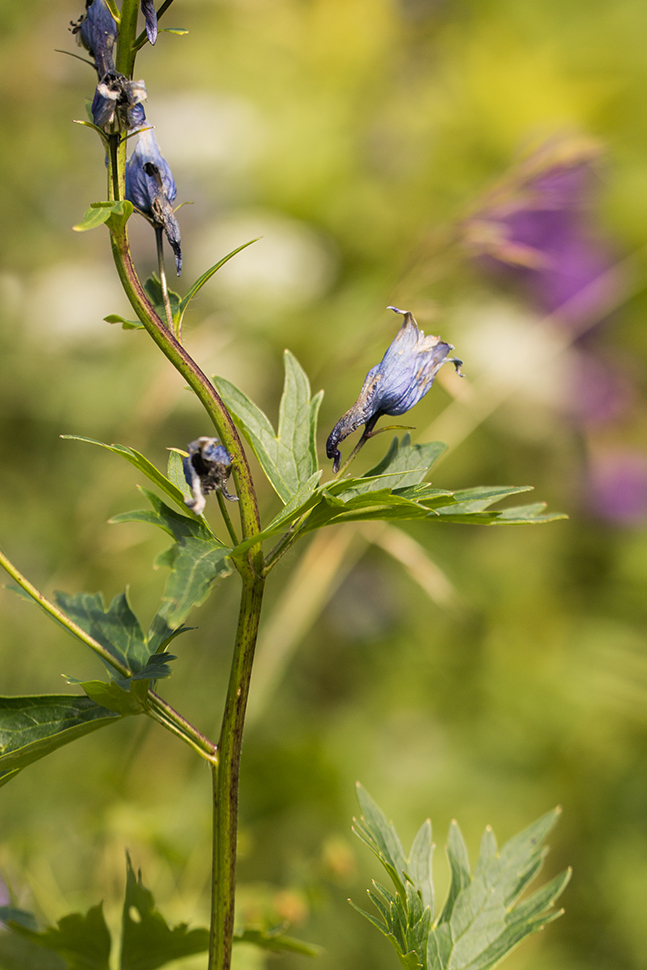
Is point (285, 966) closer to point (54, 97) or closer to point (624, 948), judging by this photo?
point (624, 948)

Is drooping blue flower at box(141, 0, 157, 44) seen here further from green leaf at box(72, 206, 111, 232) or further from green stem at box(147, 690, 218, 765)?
green stem at box(147, 690, 218, 765)

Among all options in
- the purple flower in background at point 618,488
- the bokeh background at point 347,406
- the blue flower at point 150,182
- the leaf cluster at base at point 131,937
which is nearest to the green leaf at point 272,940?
the leaf cluster at base at point 131,937

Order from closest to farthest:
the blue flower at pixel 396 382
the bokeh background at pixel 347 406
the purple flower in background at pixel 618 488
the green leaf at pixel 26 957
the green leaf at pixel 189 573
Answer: the green leaf at pixel 189 573 < the blue flower at pixel 396 382 < the green leaf at pixel 26 957 < the bokeh background at pixel 347 406 < the purple flower in background at pixel 618 488

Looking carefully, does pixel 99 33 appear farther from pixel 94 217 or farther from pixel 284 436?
pixel 284 436

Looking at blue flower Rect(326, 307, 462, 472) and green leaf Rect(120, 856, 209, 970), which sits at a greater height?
blue flower Rect(326, 307, 462, 472)

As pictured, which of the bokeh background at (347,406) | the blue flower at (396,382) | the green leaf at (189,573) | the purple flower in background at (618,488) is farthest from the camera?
the purple flower in background at (618,488)

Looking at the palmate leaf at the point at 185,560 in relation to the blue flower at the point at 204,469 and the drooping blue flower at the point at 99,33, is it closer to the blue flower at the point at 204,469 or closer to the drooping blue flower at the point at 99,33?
the blue flower at the point at 204,469

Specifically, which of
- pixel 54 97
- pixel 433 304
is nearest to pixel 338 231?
pixel 54 97

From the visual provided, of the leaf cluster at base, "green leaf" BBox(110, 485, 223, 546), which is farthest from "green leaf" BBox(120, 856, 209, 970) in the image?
"green leaf" BBox(110, 485, 223, 546)
